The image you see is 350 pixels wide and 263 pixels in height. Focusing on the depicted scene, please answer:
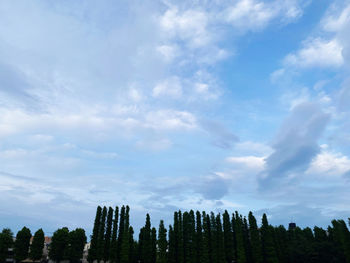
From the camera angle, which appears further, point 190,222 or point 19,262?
point 190,222

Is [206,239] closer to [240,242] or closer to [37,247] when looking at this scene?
[240,242]

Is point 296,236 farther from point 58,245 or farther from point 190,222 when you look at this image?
point 58,245

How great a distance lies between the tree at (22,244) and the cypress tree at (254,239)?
220 feet

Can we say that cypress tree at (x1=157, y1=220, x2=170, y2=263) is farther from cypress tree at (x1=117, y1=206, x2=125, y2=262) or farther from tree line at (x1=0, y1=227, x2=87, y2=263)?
tree line at (x1=0, y1=227, x2=87, y2=263)

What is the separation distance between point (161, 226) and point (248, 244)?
93.1 ft

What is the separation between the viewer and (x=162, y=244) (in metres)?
81.2

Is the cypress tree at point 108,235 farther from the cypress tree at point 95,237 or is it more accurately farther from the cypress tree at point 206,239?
the cypress tree at point 206,239

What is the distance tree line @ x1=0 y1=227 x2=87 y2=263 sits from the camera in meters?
80.4

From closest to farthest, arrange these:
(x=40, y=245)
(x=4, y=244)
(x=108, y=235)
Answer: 1. (x=4, y=244)
2. (x=40, y=245)
3. (x=108, y=235)

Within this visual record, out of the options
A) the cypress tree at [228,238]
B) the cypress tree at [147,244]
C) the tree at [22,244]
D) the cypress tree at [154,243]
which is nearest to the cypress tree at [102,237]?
the cypress tree at [147,244]

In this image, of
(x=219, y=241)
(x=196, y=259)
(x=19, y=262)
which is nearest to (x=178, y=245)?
(x=196, y=259)

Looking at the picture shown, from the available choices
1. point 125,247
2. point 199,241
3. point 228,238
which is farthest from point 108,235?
point 228,238

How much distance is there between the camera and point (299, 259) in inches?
3179

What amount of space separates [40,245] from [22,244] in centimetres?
491
